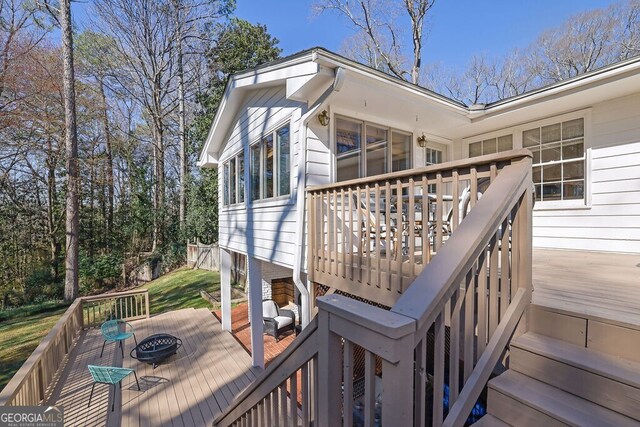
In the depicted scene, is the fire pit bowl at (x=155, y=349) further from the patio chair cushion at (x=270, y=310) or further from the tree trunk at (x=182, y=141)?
the tree trunk at (x=182, y=141)

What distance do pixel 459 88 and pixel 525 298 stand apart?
1866cm

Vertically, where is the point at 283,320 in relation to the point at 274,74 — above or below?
below

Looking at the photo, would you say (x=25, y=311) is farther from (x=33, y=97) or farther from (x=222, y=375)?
(x=222, y=375)

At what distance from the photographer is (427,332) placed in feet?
4.04

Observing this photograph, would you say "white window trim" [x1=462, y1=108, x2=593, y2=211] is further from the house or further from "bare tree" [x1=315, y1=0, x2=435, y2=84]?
"bare tree" [x1=315, y1=0, x2=435, y2=84]

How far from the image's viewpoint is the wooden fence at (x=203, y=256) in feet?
46.9

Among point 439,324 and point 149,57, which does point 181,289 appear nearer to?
point 149,57

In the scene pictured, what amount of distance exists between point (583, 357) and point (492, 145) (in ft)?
17.2

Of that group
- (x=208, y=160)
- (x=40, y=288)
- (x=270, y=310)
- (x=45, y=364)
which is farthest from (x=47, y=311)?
(x=270, y=310)

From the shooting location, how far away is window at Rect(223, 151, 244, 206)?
6.97 m

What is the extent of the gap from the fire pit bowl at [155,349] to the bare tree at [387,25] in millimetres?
13068

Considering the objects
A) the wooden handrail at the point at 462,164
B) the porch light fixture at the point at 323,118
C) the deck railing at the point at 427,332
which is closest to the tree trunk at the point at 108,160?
the porch light fixture at the point at 323,118

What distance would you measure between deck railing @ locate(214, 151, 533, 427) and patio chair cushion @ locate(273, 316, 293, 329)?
6044 millimetres

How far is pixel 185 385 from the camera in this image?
5.40 metres
